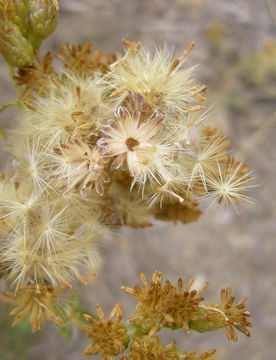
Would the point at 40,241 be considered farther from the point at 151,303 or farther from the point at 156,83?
the point at 156,83

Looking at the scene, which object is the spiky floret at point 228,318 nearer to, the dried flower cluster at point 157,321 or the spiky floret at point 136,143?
the dried flower cluster at point 157,321

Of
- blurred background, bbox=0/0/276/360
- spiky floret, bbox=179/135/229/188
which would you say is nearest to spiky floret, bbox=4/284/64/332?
spiky floret, bbox=179/135/229/188

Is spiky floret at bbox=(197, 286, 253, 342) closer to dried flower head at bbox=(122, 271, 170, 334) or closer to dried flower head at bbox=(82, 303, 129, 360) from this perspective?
dried flower head at bbox=(122, 271, 170, 334)

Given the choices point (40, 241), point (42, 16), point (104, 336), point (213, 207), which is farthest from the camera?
point (213, 207)

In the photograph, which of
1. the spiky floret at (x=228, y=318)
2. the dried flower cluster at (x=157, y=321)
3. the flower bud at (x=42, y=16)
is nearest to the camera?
the dried flower cluster at (x=157, y=321)

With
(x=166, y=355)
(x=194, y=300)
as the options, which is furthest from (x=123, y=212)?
(x=166, y=355)

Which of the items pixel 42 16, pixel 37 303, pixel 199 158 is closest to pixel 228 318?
pixel 199 158

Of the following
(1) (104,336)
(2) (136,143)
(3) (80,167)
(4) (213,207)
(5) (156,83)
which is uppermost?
(4) (213,207)

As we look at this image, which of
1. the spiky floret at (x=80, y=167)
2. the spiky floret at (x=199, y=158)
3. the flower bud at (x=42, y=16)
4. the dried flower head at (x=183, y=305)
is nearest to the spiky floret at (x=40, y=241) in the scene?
the spiky floret at (x=80, y=167)
